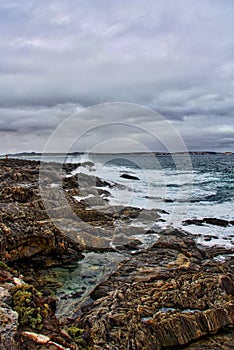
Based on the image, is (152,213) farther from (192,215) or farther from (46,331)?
(46,331)

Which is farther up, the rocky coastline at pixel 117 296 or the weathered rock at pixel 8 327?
the weathered rock at pixel 8 327

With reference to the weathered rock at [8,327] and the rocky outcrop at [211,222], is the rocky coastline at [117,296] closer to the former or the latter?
the weathered rock at [8,327]

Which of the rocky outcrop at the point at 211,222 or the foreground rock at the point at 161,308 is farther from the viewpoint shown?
the rocky outcrop at the point at 211,222

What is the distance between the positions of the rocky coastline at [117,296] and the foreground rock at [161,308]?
0.06 ft

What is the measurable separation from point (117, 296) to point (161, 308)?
1.06 m

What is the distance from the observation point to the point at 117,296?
7.28m

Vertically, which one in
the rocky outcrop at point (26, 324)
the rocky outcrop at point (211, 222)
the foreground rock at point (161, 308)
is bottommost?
the rocky outcrop at point (211, 222)

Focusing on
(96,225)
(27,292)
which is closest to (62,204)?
(96,225)

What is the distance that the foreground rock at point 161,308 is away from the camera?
611cm

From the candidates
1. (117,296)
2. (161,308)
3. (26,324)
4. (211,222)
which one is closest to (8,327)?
(26,324)

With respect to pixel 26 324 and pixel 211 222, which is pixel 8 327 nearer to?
pixel 26 324

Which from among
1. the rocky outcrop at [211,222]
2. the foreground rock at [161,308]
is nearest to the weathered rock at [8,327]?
the foreground rock at [161,308]

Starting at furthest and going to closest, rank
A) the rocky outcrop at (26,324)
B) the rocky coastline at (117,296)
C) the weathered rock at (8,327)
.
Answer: the rocky coastline at (117,296)
the rocky outcrop at (26,324)
the weathered rock at (8,327)

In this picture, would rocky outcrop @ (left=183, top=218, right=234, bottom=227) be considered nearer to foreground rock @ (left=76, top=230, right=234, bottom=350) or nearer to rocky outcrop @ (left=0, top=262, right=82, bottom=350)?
foreground rock @ (left=76, top=230, right=234, bottom=350)
